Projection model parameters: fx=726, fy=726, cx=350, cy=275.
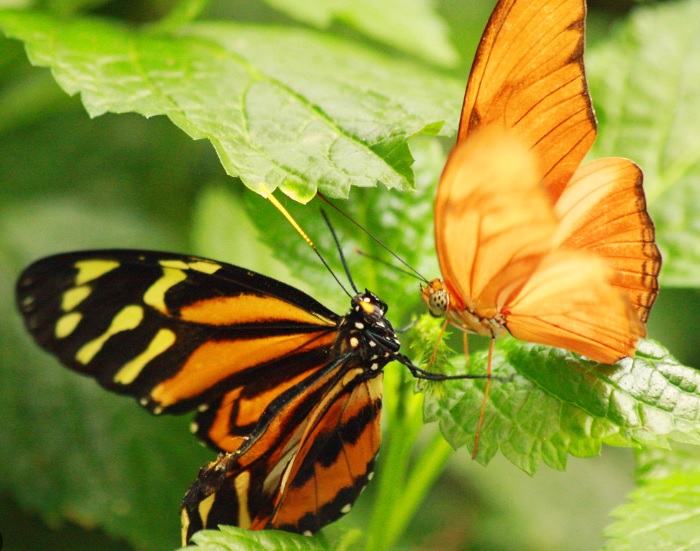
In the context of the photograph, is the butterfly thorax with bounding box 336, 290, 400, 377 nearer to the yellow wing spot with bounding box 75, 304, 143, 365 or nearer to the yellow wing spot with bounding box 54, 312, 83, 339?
the yellow wing spot with bounding box 75, 304, 143, 365

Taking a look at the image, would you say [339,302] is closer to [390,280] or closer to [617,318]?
[390,280]

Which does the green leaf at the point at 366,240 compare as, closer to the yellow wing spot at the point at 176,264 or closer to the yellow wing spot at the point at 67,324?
the yellow wing spot at the point at 176,264

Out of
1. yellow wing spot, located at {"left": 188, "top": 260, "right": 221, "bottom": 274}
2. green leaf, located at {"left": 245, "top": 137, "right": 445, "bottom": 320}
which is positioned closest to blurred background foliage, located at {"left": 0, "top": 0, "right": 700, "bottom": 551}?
green leaf, located at {"left": 245, "top": 137, "right": 445, "bottom": 320}

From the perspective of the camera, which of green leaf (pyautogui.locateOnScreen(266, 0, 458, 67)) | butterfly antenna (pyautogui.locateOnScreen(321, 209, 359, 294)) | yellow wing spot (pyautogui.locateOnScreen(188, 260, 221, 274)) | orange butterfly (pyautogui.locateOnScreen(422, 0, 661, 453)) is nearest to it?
orange butterfly (pyautogui.locateOnScreen(422, 0, 661, 453))

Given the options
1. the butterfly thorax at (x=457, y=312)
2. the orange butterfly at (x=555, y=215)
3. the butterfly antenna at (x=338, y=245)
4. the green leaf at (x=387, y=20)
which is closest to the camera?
the orange butterfly at (x=555, y=215)

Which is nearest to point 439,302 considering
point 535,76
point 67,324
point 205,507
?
point 535,76

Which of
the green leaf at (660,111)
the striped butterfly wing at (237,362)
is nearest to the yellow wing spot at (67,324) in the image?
the striped butterfly wing at (237,362)
